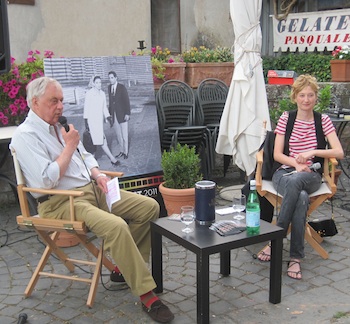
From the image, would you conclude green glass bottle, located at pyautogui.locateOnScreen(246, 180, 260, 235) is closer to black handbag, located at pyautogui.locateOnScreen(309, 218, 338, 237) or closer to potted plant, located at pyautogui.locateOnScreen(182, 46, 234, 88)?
black handbag, located at pyautogui.locateOnScreen(309, 218, 338, 237)

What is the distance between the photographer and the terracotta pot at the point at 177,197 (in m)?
4.48

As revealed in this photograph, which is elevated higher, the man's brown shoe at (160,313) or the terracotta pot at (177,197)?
the terracotta pot at (177,197)

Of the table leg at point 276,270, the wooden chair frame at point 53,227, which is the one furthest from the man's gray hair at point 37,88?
the table leg at point 276,270

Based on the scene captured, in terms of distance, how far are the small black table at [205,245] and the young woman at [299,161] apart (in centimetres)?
48

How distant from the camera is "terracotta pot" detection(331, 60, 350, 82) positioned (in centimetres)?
750

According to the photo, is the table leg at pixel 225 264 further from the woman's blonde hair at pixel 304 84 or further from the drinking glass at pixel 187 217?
the woman's blonde hair at pixel 304 84

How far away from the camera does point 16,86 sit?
5020mm

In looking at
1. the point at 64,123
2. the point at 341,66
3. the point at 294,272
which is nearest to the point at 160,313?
the point at 294,272

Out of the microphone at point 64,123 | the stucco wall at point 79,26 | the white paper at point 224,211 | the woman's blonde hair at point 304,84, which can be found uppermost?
the stucco wall at point 79,26

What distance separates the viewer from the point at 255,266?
386 cm

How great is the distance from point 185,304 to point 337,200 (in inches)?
110

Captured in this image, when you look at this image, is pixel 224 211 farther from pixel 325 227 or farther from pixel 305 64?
pixel 305 64

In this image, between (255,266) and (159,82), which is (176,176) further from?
(159,82)

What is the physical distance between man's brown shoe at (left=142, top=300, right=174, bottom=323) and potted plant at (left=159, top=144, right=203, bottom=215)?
1.52 m
